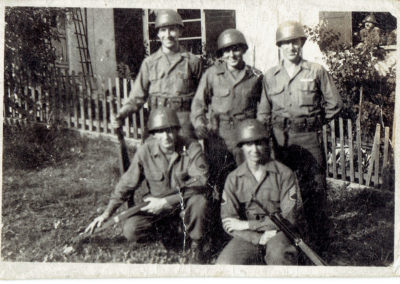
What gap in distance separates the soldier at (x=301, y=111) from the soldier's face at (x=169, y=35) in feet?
1.99

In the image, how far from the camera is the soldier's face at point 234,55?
268cm

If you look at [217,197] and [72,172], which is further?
[72,172]

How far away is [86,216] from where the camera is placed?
109 inches

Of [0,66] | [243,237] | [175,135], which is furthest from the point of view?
[0,66]

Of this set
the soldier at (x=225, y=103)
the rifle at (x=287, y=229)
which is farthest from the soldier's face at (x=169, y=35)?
the rifle at (x=287, y=229)

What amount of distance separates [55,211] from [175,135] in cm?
94

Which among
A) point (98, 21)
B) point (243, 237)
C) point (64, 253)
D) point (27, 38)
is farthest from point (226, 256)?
point (27, 38)

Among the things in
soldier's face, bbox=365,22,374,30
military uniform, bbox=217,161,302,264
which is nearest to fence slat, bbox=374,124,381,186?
soldier's face, bbox=365,22,374,30

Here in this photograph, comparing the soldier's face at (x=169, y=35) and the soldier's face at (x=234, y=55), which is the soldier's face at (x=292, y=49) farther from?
the soldier's face at (x=169, y=35)

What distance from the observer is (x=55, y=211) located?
9.31 ft

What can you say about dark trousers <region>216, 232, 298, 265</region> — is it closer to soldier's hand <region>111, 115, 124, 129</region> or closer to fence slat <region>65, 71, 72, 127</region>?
soldier's hand <region>111, 115, 124, 129</region>

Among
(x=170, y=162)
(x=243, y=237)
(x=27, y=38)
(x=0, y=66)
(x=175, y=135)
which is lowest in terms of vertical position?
(x=243, y=237)

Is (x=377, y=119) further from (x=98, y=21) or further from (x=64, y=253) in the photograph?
(x=64, y=253)

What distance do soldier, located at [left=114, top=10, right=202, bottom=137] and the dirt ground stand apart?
0.42 meters
